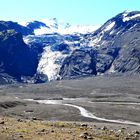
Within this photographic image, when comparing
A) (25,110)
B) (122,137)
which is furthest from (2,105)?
(122,137)

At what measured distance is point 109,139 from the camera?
50.5 m

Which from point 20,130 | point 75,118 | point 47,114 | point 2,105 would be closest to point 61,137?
point 20,130

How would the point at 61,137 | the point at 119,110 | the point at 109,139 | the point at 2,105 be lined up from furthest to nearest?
1. the point at 2,105
2. the point at 119,110
3. the point at 109,139
4. the point at 61,137

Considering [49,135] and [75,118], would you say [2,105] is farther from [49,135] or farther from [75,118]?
[49,135]

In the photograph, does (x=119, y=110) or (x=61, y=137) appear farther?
(x=119, y=110)

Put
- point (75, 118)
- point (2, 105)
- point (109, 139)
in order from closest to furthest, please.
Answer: point (109, 139) → point (75, 118) → point (2, 105)

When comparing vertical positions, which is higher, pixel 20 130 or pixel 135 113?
pixel 20 130

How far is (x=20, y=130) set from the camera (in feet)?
160

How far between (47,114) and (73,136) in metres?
81.4

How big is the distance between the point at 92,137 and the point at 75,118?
219 feet

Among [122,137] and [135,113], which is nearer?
[122,137]

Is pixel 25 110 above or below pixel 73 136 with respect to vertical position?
below

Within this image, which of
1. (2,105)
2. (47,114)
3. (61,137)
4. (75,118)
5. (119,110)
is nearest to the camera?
(61,137)

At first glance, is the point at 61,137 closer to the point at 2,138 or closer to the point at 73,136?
the point at 73,136
